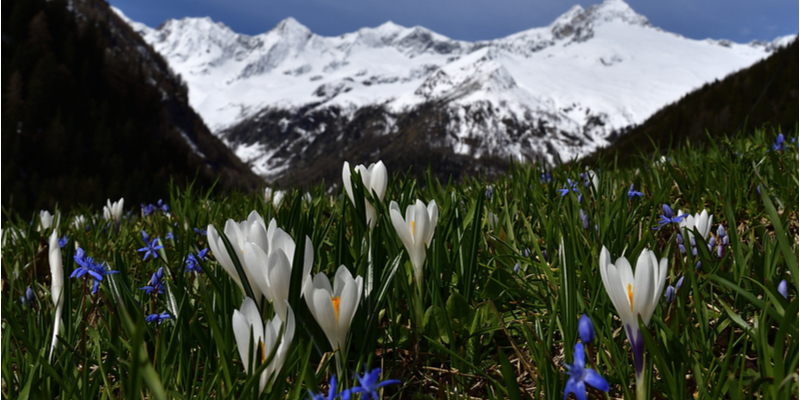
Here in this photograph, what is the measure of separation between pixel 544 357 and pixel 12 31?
18.7m

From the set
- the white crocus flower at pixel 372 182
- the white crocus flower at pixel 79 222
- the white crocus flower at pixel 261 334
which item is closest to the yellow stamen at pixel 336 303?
the white crocus flower at pixel 261 334

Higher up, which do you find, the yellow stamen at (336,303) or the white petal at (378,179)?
the white petal at (378,179)

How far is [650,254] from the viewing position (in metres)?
0.87

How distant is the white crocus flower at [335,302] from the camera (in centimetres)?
94

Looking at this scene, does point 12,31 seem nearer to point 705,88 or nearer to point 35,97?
point 35,97

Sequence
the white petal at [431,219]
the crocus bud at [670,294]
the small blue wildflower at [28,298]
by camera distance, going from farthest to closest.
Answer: the small blue wildflower at [28,298]
the white petal at [431,219]
the crocus bud at [670,294]

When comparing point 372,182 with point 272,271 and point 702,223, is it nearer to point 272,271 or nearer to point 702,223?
point 272,271

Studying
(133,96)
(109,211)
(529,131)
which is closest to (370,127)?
(529,131)

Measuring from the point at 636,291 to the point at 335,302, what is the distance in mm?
572

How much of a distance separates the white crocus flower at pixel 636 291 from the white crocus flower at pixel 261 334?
58 centimetres

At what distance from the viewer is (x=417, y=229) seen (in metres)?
1.30

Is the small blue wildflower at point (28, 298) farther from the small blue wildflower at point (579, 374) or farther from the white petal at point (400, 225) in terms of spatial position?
the small blue wildflower at point (579, 374)

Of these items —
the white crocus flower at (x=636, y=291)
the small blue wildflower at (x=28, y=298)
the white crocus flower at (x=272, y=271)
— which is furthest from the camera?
the small blue wildflower at (x=28, y=298)

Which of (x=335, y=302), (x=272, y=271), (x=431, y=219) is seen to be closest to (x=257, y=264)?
(x=272, y=271)
